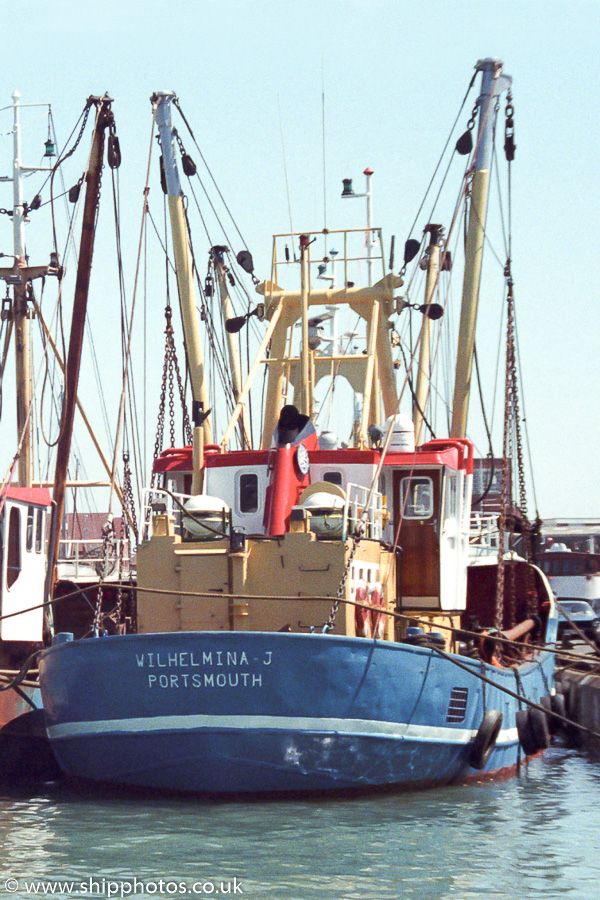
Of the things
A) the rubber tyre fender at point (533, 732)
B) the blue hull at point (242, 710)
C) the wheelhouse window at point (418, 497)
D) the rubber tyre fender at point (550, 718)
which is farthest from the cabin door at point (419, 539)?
the rubber tyre fender at point (550, 718)

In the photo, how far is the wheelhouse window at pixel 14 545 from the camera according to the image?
79.9ft

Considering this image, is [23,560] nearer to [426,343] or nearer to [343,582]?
[343,582]

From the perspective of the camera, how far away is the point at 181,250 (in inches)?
1095

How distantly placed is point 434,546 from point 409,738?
4812 mm

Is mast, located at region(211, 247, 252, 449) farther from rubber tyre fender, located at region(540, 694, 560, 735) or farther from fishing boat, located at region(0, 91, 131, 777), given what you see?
rubber tyre fender, located at region(540, 694, 560, 735)

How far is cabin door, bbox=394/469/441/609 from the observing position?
23312mm

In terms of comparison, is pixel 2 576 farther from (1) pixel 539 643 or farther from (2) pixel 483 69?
(2) pixel 483 69

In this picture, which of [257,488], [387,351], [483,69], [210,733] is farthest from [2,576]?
[483,69]

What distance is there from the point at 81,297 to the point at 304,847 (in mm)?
12882

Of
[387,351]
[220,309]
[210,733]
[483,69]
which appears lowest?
[210,733]

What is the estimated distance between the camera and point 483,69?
2828 cm

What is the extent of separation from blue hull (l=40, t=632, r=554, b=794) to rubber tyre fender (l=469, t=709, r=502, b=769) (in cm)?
166

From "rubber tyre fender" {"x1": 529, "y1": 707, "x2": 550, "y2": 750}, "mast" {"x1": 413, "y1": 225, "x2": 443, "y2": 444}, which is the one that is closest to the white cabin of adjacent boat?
"mast" {"x1": 413, "y1": 225, "x2": 443, "y2": 444}

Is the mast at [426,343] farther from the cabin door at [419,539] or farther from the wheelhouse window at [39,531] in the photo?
the wheelhouse window at [39,531]
